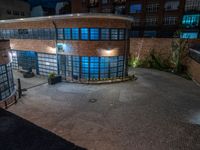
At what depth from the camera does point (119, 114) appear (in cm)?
1115

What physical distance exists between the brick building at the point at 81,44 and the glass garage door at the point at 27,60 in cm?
104

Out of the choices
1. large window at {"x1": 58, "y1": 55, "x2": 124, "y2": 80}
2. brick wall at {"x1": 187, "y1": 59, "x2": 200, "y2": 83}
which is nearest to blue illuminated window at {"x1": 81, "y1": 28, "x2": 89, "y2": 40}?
large window at {"x1": 58, "y1": 55, "x2": 124, "y2": 80}

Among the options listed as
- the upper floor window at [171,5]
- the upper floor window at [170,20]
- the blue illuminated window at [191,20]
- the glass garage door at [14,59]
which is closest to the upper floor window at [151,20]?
the upper floor window at [170,20]

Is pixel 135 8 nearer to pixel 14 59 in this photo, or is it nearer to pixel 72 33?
pixel 72 33

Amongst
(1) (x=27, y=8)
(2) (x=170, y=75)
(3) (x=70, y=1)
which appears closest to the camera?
(2) (x=170, y=75)

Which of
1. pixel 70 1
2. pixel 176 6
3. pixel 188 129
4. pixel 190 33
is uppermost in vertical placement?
pixel 70 1

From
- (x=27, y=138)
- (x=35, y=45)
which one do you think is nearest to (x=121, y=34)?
(x=35, y=45)

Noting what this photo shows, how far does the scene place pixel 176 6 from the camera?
3456cm

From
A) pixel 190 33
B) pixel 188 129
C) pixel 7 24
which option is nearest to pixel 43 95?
pixel 188 129

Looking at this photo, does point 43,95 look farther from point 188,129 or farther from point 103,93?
point 188,129

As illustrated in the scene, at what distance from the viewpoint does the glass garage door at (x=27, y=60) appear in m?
21.9

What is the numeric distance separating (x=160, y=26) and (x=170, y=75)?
63.3ft

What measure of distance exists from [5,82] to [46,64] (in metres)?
8.43

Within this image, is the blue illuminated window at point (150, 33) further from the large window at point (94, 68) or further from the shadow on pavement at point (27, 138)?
the shadow on pavement at point (27, 138)
